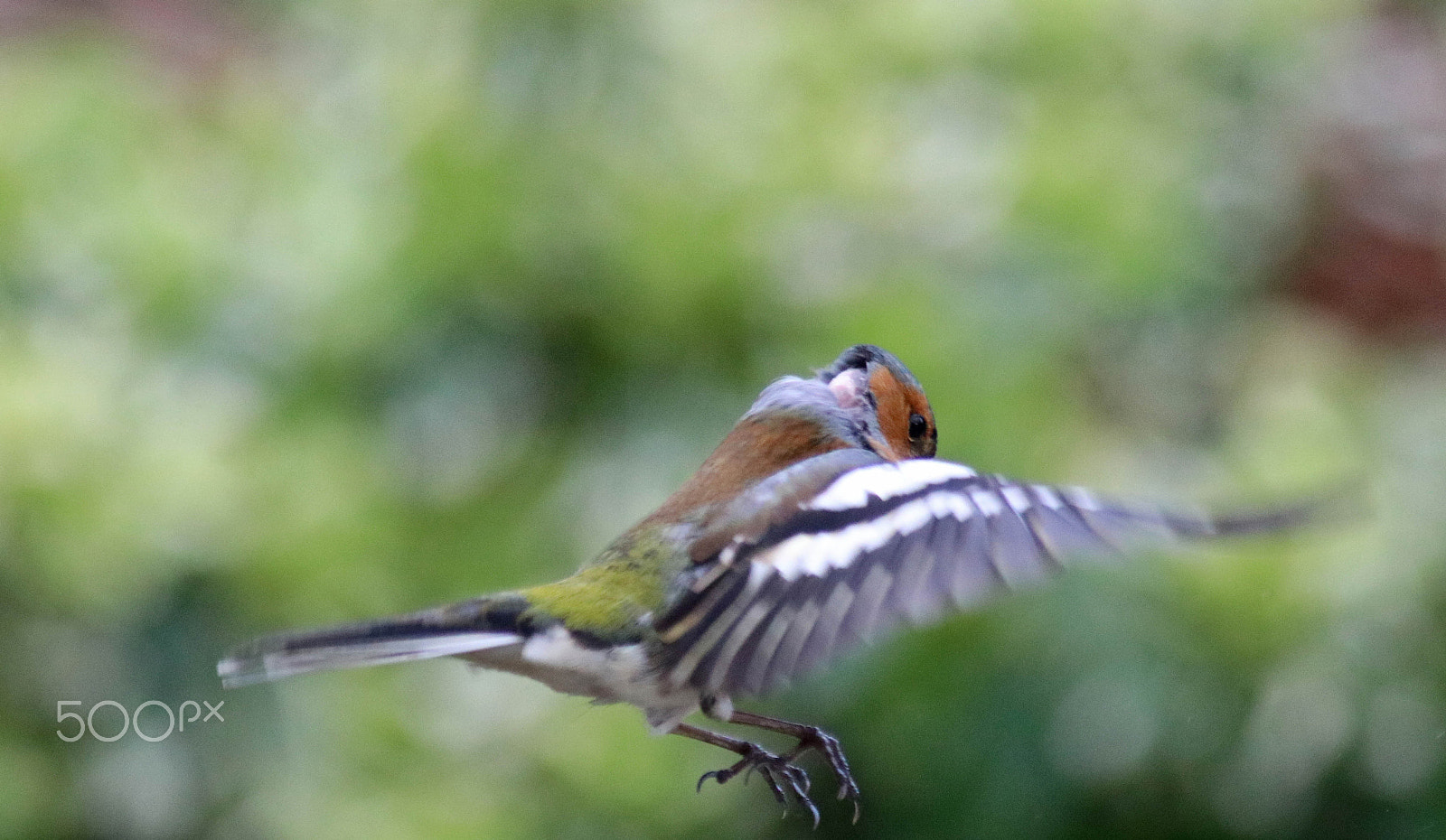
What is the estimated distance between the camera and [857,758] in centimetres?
274

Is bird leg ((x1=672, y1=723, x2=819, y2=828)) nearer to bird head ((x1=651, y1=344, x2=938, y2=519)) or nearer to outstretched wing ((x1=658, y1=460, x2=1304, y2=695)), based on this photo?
outstretched wing ((x1=658, y1=460, x2=1304, y2=695))

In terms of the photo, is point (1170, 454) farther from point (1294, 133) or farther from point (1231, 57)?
point (1294, 133)

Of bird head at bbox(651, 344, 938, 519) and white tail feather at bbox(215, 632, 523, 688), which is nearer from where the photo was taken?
white tail feather at bbox(215, 632, 523, 688)

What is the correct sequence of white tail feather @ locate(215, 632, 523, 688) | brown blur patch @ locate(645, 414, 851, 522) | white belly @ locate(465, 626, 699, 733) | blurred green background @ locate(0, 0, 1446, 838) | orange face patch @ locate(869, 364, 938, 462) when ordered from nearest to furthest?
white tail feather @ locate(215, 632, 523, 688) < white belly @ locate(465, 626, 699, 733) < brown blur patch @ locate(645, 414, 851, 522) < orange face patch @ locate(869, 364, 938, 462) < blurred green background @ locate(0, 0, 1446, 838)

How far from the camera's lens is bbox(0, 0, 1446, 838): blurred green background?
2.56m

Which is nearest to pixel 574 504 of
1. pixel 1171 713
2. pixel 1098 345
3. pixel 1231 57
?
pixel 1171 713

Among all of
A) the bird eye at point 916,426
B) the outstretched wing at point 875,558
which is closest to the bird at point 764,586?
the outstretched wing at point 875,558

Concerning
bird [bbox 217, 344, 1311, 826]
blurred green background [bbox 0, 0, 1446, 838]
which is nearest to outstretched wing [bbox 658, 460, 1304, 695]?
bird [bbox 217, 344, 1311, 826]

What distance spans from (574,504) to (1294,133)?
3380 millimetres

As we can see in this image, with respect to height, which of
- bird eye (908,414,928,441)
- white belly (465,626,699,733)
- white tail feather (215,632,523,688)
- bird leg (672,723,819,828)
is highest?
white tail feather (215,632,523,688)

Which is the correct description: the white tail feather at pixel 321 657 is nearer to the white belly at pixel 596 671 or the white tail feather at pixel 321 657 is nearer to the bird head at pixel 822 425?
the white belly at pixel 596 671

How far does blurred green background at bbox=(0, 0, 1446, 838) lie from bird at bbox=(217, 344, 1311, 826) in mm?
993

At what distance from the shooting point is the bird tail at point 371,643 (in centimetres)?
126

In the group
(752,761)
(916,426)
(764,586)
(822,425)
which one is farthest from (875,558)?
(916,426)
